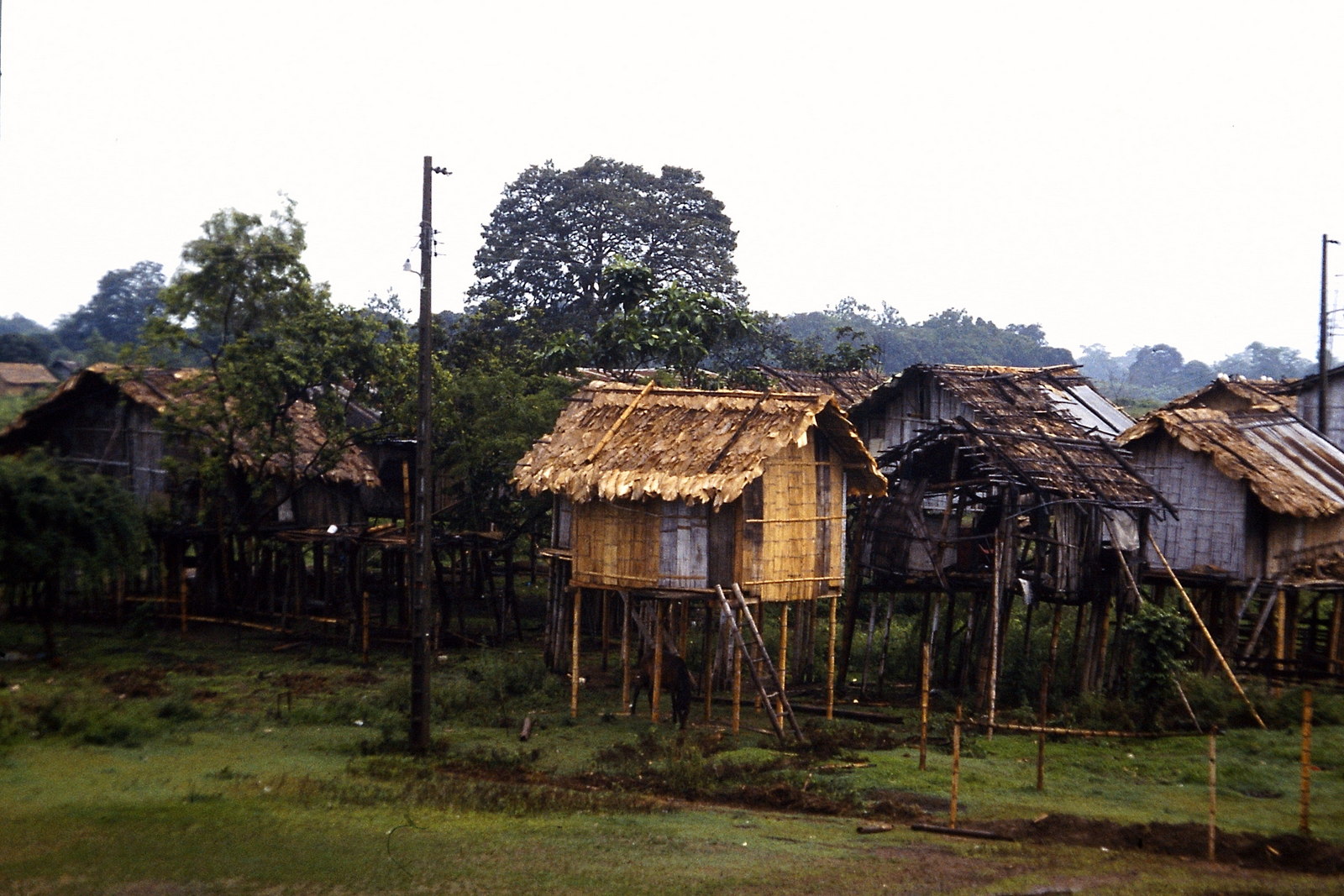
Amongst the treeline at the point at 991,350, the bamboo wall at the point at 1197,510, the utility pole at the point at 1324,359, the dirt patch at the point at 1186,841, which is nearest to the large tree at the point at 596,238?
the treeline at the point at 991,350

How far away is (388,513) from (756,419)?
44.6 ft

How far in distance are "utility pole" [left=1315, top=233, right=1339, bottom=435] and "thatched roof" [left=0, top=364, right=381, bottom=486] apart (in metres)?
→ 22.9

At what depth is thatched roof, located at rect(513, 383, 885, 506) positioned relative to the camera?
62.1 feet

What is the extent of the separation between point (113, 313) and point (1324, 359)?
38.5 meters

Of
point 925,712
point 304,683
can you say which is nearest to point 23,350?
point 304,683

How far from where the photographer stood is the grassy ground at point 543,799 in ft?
37.6

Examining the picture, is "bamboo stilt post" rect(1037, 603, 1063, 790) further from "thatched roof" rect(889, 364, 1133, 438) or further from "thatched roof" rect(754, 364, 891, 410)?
"thatched roof" rect(754, 364, 891, 410)

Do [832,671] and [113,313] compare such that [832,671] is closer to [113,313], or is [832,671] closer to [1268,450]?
[1268,450]

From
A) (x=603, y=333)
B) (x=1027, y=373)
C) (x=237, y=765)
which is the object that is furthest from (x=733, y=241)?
(x=237, y=765)

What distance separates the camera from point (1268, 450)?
23.8m

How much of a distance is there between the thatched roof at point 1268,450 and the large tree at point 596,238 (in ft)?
83.5

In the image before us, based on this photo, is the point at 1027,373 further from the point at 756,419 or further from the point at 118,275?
the point at 118,275

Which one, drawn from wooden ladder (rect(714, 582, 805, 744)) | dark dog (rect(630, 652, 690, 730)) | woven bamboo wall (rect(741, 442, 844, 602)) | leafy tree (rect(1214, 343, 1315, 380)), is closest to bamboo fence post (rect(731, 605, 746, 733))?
wooden ladder (rect(714, 582, 805, 744))

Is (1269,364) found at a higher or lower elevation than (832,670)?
higher
